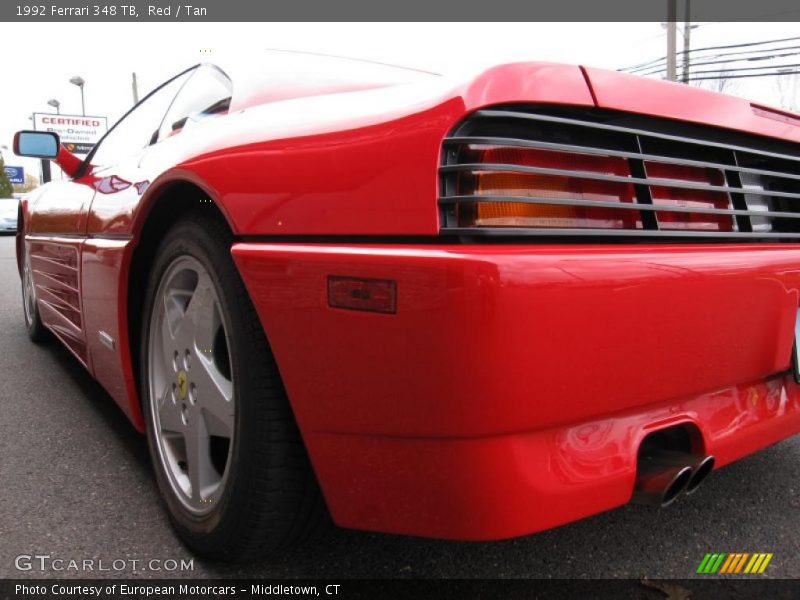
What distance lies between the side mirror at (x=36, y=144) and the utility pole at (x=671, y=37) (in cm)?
1373

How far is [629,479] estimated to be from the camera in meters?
1.23

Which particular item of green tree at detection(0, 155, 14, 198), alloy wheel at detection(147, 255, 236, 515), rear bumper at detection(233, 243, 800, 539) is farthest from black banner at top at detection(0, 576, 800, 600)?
green tree at detection(0, 155, 14, 198)

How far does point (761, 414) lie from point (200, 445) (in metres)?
1.38

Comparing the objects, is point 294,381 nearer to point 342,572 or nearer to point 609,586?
point 342,572

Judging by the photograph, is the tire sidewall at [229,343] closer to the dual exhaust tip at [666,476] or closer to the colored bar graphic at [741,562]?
the dual exhaust tip at [666,476]

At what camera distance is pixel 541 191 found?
1170 millimetres

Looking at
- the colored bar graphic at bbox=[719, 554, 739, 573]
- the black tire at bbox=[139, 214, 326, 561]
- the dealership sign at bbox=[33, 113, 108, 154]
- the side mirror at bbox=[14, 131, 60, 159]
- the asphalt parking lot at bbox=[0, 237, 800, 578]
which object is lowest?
the asphalt parking lot at bbox=[0, 237, 800, 578]

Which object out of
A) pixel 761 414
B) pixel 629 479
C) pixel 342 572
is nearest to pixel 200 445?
pixel 342 572

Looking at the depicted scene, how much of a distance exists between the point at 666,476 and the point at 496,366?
1.56 ft

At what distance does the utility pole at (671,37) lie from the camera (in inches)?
561

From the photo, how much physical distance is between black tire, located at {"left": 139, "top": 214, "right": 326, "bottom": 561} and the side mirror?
226 centimetres

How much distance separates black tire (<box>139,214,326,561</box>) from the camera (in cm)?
138

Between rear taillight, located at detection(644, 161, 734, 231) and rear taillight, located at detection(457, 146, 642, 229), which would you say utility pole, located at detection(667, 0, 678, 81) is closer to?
rear taillight, located at detection(644, 161, 734, 231)

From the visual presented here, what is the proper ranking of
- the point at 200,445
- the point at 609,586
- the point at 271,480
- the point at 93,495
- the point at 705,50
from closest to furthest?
1. the point at 271,480
2. the point at 609,586
3. the point at 200,445
4. the point at 93,495
5. the point at 705,50
